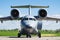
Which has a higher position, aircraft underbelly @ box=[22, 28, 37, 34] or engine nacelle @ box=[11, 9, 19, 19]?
engine nacelle @ box=[11, 9, 19, 19]

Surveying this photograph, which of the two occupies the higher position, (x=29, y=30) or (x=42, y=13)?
(x=42, y=13)

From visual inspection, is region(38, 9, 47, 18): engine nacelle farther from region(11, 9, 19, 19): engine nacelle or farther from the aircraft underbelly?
the aircraft underbelly

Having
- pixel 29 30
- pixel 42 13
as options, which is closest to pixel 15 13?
pixel 42 13

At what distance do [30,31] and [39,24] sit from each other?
4.21m

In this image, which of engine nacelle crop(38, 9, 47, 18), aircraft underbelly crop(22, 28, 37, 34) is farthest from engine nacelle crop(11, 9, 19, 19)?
aircraft underbelly crop(22, 28, 37, 34)

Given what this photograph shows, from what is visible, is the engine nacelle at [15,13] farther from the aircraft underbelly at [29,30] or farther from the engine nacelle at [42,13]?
the aircraft underbelly at [29,30]

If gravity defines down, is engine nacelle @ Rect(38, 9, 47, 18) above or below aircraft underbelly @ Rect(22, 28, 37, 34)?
above

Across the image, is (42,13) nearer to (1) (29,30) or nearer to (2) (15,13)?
(2) (15,13)

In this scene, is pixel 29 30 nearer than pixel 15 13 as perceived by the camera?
Yes

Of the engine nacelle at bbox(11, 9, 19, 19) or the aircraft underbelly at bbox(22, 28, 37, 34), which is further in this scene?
the engine nacelle at bbox(11, 9, 19, 19)

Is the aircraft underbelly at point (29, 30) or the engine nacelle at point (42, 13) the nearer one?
the aircraft underbelly at point (29, 30)

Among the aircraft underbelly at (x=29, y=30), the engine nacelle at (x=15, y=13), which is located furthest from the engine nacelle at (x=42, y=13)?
the aircraft underbelly at (x=29, y=30)

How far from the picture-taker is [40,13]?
29516mm

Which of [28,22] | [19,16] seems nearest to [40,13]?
[19,16]
